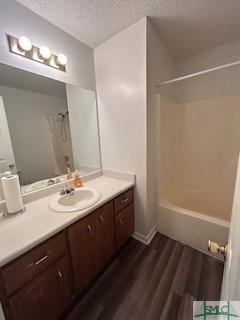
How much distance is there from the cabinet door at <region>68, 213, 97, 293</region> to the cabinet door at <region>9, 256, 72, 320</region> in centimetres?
7

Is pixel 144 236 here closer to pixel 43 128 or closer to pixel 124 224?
pixel 124 224

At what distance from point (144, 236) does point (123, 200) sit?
0.61 metres

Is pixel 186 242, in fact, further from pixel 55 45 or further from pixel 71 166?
pixel 55 45

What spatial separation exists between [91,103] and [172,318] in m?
2.14

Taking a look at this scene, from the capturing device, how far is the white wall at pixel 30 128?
1176 mm

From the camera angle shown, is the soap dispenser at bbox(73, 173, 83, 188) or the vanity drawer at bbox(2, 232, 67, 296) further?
the soap dispenser at bbox(73, 173, 83, 188)

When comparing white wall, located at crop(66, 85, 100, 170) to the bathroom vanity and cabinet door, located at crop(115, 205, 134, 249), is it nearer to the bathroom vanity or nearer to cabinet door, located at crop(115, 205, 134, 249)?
the bathroom vanity

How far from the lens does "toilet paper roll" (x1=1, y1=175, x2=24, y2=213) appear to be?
3.34 feet

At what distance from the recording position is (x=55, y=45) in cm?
136

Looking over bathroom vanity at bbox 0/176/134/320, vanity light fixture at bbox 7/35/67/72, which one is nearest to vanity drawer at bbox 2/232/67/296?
bathroom vanity at bbox 0/176/134/320

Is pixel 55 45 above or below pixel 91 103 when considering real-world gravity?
above

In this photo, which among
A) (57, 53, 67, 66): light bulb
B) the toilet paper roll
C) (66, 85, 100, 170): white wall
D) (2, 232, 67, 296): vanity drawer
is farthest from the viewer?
(66, 85, 100, 170): white wall

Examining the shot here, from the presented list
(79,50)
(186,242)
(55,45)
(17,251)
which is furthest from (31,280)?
(79,50)

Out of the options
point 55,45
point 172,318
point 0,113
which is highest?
point 55,45
